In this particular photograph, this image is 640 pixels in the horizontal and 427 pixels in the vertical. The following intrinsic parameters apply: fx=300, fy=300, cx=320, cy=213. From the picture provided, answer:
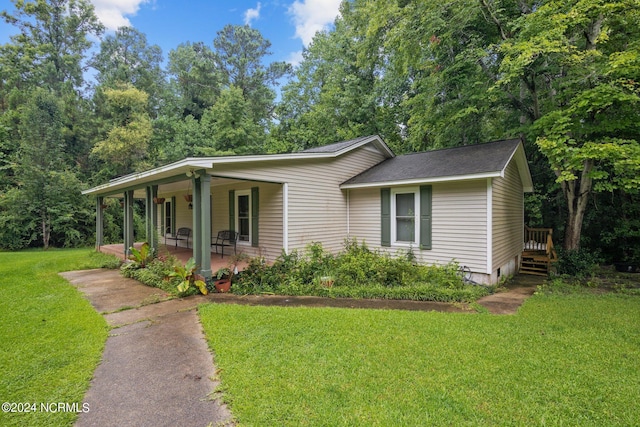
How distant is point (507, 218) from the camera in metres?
8.50

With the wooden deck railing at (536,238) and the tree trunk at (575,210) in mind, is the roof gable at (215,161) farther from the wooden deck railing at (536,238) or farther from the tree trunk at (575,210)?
the wooden deck railing at (536,238)

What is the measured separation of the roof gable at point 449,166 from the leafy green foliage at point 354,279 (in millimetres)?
2182

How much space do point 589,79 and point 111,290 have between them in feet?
41.2

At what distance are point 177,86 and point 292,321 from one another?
28605 mm

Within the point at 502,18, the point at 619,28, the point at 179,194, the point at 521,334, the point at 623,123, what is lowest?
the point at 521,334

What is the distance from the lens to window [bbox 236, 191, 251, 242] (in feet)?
29.8

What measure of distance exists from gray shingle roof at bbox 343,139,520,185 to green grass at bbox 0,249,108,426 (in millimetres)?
7015

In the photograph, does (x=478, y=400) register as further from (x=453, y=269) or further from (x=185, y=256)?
(x=185, y=256)

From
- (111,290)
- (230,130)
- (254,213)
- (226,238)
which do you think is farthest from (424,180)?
(230,130)

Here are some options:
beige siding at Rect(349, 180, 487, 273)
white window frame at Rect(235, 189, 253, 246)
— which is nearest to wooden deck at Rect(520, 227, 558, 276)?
beige siding at Rect(349, 180, 487, 273)

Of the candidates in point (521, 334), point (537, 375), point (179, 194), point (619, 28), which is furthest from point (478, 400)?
point (179, 194)

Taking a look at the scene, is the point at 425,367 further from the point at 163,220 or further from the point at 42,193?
the point at 42,193

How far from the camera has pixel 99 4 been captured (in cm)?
2781

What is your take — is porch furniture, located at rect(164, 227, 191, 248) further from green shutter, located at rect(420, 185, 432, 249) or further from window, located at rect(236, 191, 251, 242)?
green shutter, located at rect(420, 185, 432, 249)
